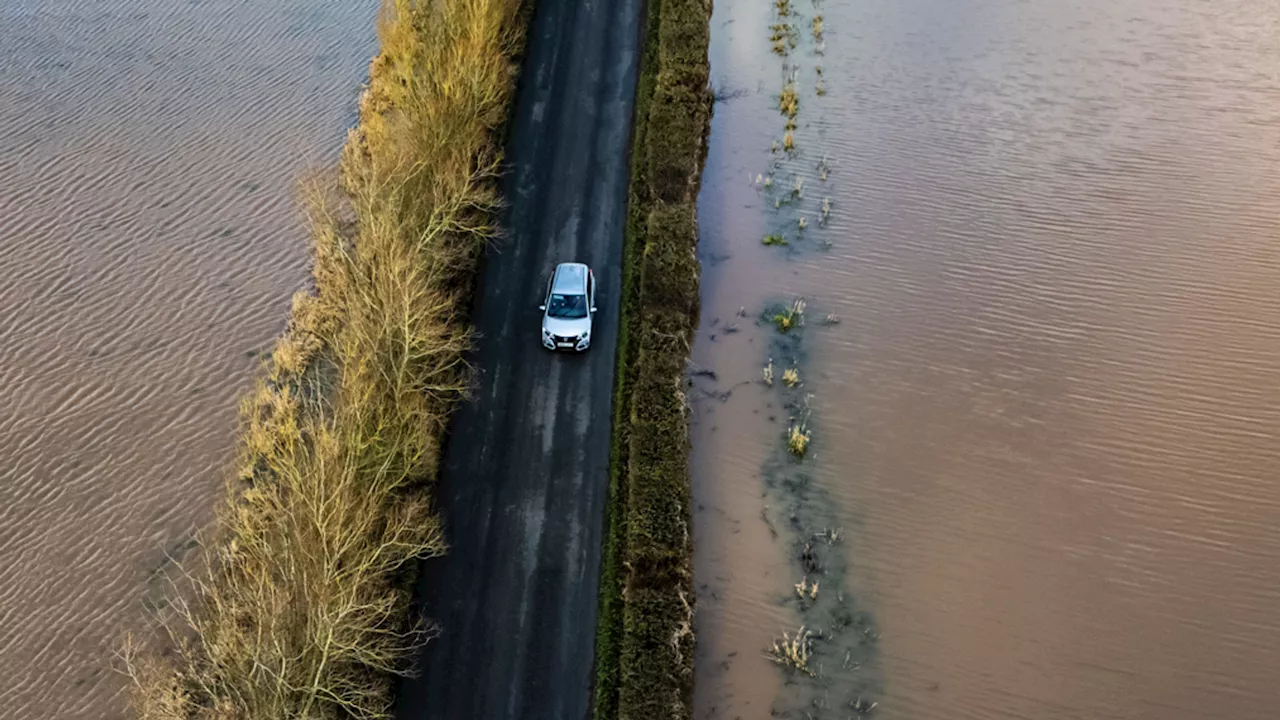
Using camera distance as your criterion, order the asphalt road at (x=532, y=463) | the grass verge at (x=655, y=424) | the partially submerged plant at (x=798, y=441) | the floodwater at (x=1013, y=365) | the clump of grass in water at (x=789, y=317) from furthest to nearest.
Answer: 1. the clump of grass in water at (x=789, y=317)
2. the partially submerged plant at (x=798, y=441)
3. the floodwater at (x=1013, y=365)
4. the asphalt road at (x=532, y=463)
5. the grass verge at (x=655, y=424)

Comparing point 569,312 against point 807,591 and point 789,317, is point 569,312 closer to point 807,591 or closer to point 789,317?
point 789,317

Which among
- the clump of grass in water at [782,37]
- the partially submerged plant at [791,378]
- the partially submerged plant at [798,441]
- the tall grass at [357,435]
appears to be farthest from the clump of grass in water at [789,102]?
the partially submerged plant at [798,441]

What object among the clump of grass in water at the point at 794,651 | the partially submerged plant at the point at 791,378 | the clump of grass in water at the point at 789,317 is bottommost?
the clump of grass in water at the point at 794,651

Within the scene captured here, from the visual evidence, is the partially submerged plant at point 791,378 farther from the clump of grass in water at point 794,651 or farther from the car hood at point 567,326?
the clump of grass in water at point 794,651

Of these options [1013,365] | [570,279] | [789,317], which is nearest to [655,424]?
[570,279]

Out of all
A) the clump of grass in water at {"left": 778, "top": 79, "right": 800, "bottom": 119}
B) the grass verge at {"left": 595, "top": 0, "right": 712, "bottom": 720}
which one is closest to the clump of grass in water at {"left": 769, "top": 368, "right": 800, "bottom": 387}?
the grass verge at {"left": 595, "top": 0, "right": 712, "bottom": 720}

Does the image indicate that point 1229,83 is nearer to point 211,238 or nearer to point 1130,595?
point 1130,595

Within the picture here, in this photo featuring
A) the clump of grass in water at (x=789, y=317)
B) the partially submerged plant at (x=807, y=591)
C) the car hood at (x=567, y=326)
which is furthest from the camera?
the clump of grass in water at (x=789, y=317)

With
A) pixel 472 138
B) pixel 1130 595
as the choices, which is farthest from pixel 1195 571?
pixel 472 138
